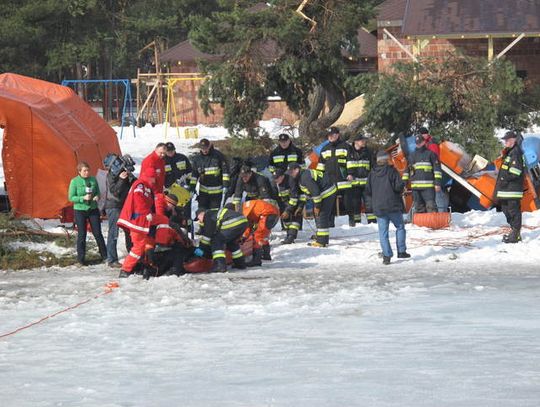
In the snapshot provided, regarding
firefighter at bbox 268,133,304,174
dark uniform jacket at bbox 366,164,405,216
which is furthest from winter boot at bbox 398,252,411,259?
firefighter at bbox 268,133,304,174

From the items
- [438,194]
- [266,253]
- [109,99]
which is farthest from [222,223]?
[109,99]

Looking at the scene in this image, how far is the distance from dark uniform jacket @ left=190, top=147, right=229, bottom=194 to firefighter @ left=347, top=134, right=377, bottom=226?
7.11 ft

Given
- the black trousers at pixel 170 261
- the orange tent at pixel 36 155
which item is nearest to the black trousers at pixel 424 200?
the black trousers at pixel 170 261

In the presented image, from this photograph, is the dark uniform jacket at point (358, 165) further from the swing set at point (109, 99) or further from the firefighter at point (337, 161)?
the swing set at point (109, 99)

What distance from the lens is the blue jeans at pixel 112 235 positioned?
15656 mm

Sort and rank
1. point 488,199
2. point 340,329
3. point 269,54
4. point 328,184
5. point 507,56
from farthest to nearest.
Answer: point 507,56 < point 269,54 < point 488,199 < point 328,184 < point 340,329

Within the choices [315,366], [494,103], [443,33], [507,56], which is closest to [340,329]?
[315,366]

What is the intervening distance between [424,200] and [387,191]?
304 centimetres

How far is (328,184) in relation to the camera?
1694 centimetres

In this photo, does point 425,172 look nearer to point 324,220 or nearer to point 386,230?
point 324,220

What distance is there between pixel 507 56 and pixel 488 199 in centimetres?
1992

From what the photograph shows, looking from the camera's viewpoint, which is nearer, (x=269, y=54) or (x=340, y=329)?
(x=340, y=329)

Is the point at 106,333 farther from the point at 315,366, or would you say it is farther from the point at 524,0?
the point at 524,0

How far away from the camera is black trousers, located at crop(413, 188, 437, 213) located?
59.2ft
